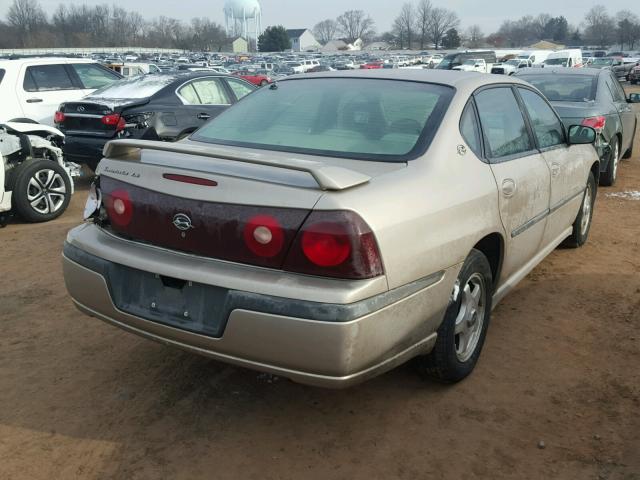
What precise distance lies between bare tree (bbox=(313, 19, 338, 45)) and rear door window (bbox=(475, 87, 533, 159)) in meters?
141

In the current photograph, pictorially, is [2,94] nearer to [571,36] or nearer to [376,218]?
[376,218]

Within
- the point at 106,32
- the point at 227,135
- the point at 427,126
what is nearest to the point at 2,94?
the point at 227,135


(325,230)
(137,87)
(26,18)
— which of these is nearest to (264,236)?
(325,230)

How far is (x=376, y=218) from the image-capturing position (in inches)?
97.6

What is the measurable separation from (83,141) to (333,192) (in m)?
6.80

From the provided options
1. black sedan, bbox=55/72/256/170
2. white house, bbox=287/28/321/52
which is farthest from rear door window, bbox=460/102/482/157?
white house, bbox=287/28/321/52

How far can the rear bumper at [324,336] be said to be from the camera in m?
2.38

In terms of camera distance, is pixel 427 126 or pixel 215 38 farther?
pixel 215 38

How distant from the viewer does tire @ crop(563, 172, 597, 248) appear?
17.8 feet

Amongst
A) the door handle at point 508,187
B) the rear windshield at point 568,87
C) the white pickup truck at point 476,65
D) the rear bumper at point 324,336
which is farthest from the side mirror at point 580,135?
the white pickup truck at point 476,65

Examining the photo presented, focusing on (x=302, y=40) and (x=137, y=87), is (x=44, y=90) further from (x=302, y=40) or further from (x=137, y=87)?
(x=302, y=40)

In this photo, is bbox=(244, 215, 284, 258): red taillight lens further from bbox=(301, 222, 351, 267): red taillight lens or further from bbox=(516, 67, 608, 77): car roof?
bbox=(516, 67, 608, 77): car roof

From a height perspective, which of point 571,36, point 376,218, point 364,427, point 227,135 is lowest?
point 364,427

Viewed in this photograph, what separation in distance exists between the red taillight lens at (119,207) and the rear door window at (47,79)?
27.0 feet
